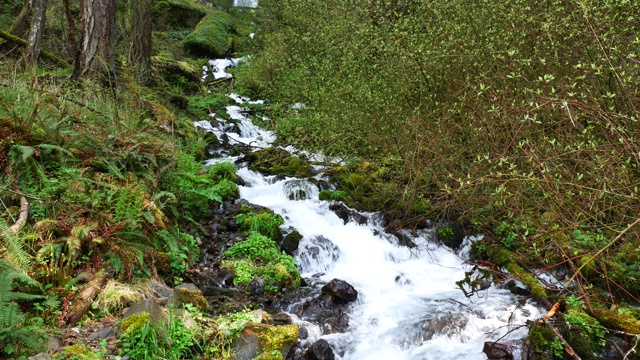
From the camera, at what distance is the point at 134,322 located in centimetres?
346

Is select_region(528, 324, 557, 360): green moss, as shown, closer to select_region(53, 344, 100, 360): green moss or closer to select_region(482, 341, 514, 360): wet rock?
select_region(482, 341, 514, 360): wet rock

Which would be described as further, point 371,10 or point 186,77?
point 186,77

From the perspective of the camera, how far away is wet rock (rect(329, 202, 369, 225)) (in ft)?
26.2

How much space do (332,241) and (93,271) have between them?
4.13m

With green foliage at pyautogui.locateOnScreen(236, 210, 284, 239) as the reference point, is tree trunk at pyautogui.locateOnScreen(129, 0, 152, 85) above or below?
above

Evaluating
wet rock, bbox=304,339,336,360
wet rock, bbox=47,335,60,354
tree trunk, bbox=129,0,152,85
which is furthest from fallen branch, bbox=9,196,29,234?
tree trunk, bbox=129,0,152,85

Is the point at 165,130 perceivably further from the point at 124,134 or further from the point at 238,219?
the point at 238,219

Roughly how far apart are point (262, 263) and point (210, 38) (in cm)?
1764

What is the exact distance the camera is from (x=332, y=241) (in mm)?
7363

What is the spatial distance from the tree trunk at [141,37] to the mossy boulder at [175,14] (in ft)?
38.2

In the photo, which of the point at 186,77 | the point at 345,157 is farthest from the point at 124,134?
Result: the point at 186,77

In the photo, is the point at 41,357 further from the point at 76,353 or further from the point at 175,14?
→ the point at 175,14

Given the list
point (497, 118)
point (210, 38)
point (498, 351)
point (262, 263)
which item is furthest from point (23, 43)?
point (210, 38)

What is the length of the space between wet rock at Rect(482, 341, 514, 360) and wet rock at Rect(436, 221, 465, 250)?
9.53 ft
